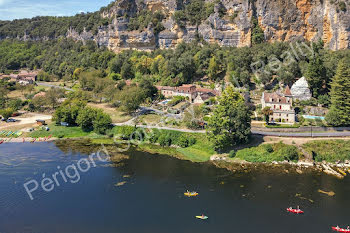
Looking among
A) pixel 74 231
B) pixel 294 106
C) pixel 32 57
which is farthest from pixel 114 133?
pixel 32 57

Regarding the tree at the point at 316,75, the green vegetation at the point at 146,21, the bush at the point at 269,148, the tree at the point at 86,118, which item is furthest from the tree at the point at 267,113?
the green vegetation at the point at 146,21

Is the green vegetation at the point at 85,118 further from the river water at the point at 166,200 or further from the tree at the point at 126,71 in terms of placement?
the tree at the point at 126,71

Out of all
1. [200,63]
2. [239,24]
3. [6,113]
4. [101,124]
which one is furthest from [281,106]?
[6,113]

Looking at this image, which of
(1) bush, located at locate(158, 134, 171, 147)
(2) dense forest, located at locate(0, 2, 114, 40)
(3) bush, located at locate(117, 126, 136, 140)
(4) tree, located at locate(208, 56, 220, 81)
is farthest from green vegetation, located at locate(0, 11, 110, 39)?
(1) bush, located at locate(158, 134, 171, 147)

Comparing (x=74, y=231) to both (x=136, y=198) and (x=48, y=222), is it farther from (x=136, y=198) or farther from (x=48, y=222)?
(x=136, y=198)

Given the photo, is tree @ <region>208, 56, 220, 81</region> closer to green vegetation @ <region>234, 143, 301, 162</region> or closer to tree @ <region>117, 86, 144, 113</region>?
tree @ <region>117, 86, 144, 113</region>

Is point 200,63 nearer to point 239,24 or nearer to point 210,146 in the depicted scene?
point 239,24
